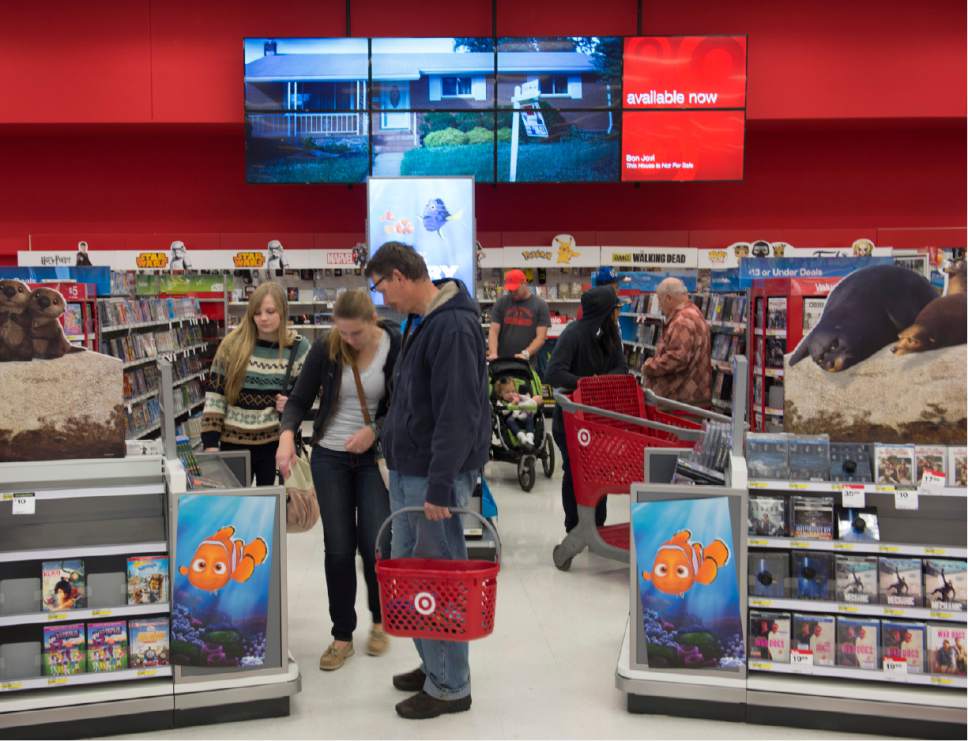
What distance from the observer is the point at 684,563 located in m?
3.46

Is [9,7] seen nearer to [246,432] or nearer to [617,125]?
[617,125]

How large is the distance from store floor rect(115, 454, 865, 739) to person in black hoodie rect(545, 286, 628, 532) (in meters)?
0.37

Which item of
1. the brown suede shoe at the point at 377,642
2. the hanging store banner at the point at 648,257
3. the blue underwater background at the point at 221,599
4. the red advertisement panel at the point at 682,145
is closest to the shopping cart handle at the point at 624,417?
the brown suede shoe at the point at 377,642

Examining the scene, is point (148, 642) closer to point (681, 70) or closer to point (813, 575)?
point (813, 575)

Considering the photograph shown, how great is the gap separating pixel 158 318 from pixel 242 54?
4.67 metres

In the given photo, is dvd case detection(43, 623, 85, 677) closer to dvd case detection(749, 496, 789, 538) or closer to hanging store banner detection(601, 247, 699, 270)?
dvd case detection(749, 496, 789, 538)

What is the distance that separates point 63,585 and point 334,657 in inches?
46.3

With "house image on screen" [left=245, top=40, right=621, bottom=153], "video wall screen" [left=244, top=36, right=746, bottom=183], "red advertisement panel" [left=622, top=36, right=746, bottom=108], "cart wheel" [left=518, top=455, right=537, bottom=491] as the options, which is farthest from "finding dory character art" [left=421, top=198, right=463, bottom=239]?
"red advertisement panel" [left=622, top=36, right=746, bottom=108]

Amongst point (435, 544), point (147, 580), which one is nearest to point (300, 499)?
point (147, 580)

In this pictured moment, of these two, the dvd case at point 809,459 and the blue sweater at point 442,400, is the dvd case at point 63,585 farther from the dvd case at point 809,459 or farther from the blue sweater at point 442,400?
the dvd case at point 809,459

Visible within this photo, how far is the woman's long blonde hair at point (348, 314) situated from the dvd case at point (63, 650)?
4.51ft

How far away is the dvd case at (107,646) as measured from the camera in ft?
11.3

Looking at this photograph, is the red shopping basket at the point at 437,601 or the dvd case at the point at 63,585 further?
the dvd case at the point at 63,585

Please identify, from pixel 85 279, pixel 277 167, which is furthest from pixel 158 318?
pixel 277 167
